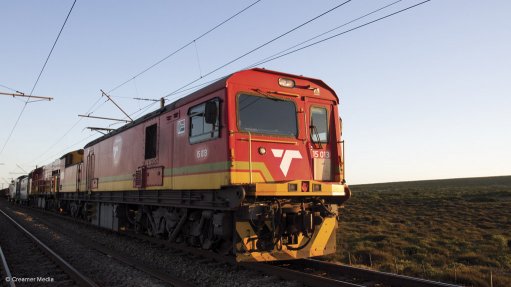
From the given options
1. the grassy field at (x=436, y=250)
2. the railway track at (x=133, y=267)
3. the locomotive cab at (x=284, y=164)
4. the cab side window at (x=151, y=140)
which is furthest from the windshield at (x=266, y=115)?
the cab side window at (x=151, y=140)

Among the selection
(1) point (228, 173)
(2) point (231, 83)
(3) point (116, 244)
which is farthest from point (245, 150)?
(3) point (116, 244)

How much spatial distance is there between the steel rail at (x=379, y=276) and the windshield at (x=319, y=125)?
8.71 feet

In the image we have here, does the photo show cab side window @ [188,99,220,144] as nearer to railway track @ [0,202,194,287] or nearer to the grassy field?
railway track @ [0,202,194,287]

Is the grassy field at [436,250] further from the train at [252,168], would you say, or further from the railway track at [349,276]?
the train at [252,168]

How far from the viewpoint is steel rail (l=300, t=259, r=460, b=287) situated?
6.24 metres

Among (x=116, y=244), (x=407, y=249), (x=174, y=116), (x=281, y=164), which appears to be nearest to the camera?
(x=281, y=164)

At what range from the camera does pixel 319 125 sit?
923 cm

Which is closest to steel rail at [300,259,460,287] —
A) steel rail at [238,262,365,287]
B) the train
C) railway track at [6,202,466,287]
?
railway track at [6,202,466,287]

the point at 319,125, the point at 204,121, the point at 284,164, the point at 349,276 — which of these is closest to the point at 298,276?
the point at 349,276

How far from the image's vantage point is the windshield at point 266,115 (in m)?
8.11

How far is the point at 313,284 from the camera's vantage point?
675 cm

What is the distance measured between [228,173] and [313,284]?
2450mm

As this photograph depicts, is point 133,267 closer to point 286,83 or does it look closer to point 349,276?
point 349,276

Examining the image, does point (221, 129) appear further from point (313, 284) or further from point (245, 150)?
point (313, 284)
